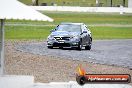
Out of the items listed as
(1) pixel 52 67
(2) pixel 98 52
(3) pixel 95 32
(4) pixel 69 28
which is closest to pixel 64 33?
(4) pixel 69 28

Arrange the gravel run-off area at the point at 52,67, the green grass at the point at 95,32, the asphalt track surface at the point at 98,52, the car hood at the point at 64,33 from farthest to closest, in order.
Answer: the green grass at the point at 95,32 < the car hood at the point at 64,33 < the asphalt track surface at the point at 98,52 < the gravel run-off area at the point at 52,67

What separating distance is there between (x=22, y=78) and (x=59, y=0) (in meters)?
148

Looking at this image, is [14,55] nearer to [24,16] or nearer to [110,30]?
[24,16]

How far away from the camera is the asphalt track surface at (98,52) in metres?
27.1

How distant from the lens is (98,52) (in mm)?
33219

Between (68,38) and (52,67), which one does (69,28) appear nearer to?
(68,38)

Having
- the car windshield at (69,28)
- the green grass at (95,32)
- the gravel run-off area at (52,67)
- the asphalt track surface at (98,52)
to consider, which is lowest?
the green grass at (95,32)

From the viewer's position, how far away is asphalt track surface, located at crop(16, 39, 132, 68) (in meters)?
27.1

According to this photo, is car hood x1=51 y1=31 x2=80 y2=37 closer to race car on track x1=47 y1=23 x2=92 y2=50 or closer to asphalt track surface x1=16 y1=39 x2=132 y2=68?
race car on track x1=47 y1=23 x2=92 y2=50

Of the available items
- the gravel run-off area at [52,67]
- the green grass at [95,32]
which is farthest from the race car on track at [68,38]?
the green grass at [95,32]

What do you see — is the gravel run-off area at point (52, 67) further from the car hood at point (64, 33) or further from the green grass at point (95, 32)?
the green grass at point (95, 32)

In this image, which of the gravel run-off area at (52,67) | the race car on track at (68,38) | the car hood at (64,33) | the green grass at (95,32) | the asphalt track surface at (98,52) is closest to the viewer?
the gravel run-off area at (52,67)

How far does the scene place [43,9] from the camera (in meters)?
Result: 100

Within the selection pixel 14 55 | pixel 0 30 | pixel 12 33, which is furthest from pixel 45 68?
pixel 12 33
